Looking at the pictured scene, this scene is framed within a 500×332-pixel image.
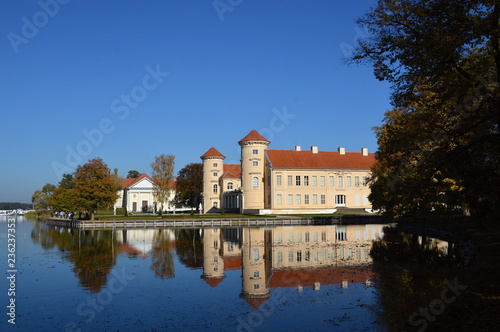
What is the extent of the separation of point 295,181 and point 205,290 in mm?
48194

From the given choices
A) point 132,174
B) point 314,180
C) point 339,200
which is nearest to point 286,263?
point 314,180

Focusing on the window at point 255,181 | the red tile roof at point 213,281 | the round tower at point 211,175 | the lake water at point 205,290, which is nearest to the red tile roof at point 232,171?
the round tower at point 211,175

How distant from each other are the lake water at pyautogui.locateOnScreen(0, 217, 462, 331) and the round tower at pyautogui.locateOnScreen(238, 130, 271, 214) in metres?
36.3

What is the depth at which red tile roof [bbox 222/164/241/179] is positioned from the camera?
70.9m

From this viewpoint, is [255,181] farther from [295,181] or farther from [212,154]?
[212,154]

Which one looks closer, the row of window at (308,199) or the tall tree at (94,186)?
the tall tree at (94,186)

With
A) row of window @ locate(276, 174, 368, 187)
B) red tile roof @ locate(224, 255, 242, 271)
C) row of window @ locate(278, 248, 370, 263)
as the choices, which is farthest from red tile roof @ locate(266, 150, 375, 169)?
red tile roof @ locate(224, 255, 242, 271)

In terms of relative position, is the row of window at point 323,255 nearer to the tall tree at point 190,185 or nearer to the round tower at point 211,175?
the round tower at point 211,175

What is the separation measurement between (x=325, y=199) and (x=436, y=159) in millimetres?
50175

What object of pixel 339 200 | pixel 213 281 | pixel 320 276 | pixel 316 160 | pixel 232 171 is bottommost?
pixel 213 281

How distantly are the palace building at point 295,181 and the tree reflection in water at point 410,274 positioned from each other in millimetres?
34193

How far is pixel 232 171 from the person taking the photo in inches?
3012

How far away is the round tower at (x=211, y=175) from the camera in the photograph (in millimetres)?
70000

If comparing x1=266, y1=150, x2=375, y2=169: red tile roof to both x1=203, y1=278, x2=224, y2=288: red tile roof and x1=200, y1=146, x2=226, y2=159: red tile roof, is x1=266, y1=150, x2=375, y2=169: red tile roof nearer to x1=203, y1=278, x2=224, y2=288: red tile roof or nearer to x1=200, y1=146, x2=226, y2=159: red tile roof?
x1=200, y1=146, x2=226, y2=159: red tile roof
